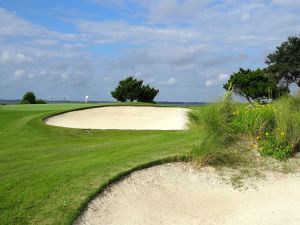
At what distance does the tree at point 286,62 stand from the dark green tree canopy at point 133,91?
1379cm

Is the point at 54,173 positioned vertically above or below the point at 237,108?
below

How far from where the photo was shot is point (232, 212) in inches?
293

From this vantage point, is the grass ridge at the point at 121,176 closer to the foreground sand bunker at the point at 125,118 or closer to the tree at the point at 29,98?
the foreground sand bunker at the point at 125,118

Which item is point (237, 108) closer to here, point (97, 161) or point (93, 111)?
point (97, 161)

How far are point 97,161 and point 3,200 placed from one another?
265cm

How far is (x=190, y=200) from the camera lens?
25.5 ft

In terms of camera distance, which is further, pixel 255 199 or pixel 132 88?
pixel 132 88

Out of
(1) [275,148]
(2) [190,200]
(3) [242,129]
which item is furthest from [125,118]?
(2) [190,200]

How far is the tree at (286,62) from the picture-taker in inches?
1927

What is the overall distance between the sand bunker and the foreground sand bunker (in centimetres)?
1187

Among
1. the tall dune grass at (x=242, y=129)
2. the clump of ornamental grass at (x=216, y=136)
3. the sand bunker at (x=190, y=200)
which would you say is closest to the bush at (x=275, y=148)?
the tall dune grass at (x=242, y=129)

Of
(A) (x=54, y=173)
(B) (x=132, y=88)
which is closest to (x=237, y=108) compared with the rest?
(A) (x=54, y=173)

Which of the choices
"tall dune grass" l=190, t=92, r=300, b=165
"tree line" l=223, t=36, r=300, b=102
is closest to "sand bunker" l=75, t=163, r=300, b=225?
"tall dune grass" l=190, t=92, r=300, b=165

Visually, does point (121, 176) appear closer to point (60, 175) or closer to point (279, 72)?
point (60, 175)
